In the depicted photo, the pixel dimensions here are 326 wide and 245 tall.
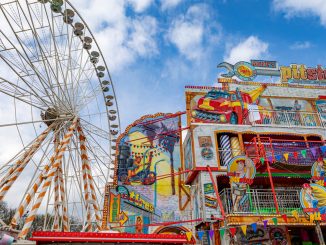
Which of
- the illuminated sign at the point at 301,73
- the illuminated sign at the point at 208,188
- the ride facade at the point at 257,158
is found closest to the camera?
the ride facade at the point at 257,158

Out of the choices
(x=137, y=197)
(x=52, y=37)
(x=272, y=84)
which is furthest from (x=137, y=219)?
(x=272, y=84)

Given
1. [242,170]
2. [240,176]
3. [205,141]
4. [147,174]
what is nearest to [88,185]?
[147,174]

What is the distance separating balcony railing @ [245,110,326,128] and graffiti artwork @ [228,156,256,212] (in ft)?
14.7

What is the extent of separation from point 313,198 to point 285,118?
323 inches

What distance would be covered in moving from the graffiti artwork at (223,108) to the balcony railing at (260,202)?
488cm

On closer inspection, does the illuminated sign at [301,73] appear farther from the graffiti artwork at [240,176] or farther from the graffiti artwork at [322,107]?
the graffiti artwork at [240,176]

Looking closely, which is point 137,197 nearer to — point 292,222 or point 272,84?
point 292,222

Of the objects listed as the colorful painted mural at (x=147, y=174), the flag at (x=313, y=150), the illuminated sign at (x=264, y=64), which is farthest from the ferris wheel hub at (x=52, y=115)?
the illuminated sign at (x=264, y=64)

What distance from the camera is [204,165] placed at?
17.3 meters

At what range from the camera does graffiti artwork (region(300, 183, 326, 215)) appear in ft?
44.4

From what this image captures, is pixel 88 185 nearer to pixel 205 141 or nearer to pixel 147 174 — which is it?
pixel 147 174

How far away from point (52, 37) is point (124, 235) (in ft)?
39.9

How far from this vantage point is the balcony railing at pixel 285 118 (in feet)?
64.8

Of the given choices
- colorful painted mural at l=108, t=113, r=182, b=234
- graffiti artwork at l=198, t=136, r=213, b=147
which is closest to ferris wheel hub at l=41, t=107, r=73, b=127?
colorful painted mural at l=108, t=113, r=182, b=234
